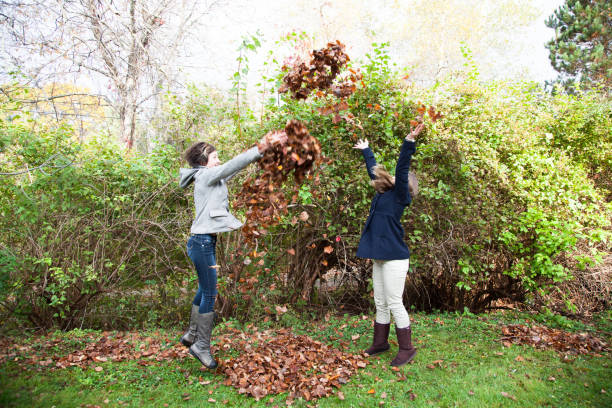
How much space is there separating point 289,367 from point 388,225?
5.61 ft

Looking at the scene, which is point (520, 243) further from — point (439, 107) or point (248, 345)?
point (248, 345)

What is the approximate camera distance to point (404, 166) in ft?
11.5

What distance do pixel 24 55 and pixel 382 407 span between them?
788cm

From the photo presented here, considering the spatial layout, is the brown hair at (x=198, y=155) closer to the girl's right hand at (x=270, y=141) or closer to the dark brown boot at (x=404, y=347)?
the girl's right hand at (x=270, y=141)

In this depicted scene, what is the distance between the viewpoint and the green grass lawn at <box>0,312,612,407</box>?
308 cm

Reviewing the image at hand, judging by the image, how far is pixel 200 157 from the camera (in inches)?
138

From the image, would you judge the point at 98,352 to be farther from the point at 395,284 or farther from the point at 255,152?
the point at 395,284

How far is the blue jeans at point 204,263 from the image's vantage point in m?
3.33

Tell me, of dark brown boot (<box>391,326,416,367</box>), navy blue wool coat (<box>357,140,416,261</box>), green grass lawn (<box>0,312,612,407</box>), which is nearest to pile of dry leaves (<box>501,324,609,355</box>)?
green grass lawn (<box>0,312,612,407</box>)

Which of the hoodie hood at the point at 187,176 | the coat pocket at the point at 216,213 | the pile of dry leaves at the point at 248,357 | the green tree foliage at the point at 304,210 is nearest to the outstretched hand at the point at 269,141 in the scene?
the coat pocket at the point at 216,213

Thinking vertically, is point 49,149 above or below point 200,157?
above

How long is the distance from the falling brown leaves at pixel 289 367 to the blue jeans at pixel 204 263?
705 millimetres

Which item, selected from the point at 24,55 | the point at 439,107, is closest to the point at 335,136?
the point at 439,107

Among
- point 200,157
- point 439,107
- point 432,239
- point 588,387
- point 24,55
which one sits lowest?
point 588,387
